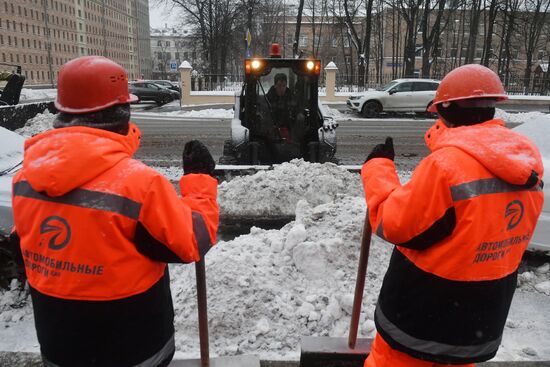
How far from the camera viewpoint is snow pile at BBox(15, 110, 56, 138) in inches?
452

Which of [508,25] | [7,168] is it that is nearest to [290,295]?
[7,168]

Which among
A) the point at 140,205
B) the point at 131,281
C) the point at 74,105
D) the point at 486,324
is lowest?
the point at 486,324

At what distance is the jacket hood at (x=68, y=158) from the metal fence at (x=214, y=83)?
85.6 feet

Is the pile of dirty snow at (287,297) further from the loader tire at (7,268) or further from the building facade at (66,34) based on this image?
the building facade at (66,34)

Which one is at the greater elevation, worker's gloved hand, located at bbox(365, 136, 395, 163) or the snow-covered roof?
worker's gloved hand, located at bbox(365, 136, 395, 163)

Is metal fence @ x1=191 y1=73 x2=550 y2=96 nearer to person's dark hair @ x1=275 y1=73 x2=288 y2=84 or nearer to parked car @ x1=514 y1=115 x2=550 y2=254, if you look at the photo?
person's dark hair @ x1=275 y1=73 x2=288 y2=84

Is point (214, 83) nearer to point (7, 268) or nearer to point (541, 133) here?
point (541, 133)

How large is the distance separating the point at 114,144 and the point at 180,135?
12705 millimetres

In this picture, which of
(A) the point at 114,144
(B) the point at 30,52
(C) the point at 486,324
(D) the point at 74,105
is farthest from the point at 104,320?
(B) the point at 30,52

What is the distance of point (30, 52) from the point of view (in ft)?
262

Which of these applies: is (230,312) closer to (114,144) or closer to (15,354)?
(15,354)

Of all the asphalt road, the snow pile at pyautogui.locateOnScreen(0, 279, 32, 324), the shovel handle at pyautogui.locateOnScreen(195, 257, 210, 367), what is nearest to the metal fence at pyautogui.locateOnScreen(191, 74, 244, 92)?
the asphalt road

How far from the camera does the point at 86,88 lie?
6.04 feet

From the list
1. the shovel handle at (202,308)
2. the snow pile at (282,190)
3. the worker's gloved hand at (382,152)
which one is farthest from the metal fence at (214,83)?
the worker's gloved hand at (382,152)
